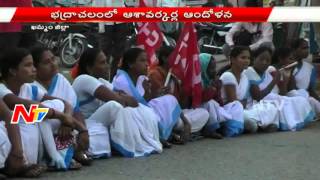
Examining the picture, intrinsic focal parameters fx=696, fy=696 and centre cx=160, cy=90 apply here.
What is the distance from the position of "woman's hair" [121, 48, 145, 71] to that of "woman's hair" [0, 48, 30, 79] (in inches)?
50.9

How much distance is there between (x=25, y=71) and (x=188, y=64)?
2136 millimetres

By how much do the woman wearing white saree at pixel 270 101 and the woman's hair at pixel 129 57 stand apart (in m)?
1.61

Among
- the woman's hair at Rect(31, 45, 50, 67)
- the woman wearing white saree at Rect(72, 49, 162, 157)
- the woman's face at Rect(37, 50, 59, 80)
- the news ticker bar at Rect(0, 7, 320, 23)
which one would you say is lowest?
the woman wearing white saree at Rect(72, 49, 162, 157)

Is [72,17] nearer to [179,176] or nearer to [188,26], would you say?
[188,26]

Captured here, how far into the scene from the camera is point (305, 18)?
6371 millimetres

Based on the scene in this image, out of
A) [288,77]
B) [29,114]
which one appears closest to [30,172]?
[29,114]

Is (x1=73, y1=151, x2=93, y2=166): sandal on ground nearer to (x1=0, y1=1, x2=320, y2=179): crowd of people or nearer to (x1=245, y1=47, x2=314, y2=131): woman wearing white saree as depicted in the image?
(x1=0, y1=1, x2=320, y2=179): crowd of people

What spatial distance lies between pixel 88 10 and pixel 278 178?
248cm

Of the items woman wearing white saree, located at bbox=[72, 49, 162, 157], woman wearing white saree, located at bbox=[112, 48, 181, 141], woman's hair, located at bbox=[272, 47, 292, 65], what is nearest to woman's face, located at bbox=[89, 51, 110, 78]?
woman wearing white saree, located at bbox=[72, 49, 162, 157]

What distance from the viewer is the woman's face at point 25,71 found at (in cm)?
521

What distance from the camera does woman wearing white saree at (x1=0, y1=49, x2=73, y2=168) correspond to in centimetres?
514

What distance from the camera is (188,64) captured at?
22.7 ft

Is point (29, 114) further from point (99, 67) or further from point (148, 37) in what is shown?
point (148, 37)

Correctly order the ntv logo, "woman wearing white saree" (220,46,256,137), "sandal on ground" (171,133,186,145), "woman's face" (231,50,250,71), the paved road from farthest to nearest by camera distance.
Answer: "woman's face" (231,50,250,71), "woman wearing white saree" (220,46,256,137), "sandal on ground" (171,133,186,145), the paved road, the ntv logo
